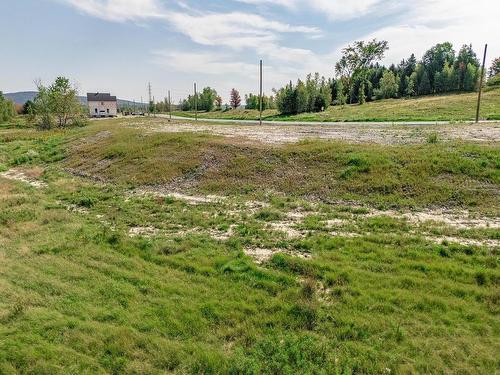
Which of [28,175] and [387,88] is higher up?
[387,88]

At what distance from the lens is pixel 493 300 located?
661 cm

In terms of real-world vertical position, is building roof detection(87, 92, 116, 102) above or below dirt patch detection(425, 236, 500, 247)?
above

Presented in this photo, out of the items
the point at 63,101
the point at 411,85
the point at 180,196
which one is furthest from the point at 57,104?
the point at 411,85

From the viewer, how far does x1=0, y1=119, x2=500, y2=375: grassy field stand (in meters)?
5.58

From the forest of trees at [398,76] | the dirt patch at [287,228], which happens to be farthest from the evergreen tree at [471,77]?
the dirt patch at [287,228]

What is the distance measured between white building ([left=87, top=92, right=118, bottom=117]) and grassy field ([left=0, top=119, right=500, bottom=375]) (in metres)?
112

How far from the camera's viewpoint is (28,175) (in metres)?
23.9

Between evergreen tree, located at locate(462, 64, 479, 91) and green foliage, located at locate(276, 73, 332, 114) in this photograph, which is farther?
evergreen tree, located at locate(462, 64, 479, 91)

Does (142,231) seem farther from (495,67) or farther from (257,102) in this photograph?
(495,67)

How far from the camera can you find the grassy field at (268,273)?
558 centimetres

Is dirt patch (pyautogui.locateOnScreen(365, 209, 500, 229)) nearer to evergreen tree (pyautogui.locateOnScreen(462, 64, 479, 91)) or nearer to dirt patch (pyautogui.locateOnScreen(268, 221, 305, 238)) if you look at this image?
dirt patch (pyautogui.locateOnScreen(268, 221, 305, 238))

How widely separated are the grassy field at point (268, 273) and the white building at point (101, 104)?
112 m

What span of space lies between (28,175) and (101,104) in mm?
104796

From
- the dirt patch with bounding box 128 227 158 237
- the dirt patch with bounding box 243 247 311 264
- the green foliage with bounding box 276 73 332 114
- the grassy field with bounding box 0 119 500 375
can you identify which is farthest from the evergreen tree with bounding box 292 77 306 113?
the dirt patch with bounding box 243 247 311 264
